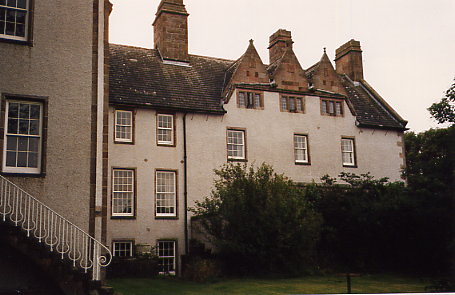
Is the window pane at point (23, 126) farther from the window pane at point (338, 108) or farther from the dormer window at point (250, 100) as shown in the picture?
the window pane at point (338, 108)

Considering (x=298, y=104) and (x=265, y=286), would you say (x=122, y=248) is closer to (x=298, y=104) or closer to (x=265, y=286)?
(x=265, y=286)

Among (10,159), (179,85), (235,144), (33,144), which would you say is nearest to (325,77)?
(235,144)

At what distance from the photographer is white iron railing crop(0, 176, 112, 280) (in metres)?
11.1

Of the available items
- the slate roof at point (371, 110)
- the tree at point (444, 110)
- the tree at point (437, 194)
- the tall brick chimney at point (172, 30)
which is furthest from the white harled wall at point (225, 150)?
the tree at point (444, 110)

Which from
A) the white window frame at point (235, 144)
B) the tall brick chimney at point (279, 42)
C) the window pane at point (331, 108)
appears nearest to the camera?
the white window frame at point (235, 144)

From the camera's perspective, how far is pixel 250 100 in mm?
21828

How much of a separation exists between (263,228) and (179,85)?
8430 mm

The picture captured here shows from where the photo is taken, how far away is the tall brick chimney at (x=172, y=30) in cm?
2256

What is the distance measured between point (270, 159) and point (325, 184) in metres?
2.59

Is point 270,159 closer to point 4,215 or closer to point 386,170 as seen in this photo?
point 386,170

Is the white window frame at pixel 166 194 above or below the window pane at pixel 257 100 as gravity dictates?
below

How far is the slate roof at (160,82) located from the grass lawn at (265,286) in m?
7.23

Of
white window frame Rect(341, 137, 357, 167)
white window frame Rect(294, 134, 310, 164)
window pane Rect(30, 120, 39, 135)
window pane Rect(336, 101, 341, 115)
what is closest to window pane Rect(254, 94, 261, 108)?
white window frame Rect(294, 134, 310, 164)

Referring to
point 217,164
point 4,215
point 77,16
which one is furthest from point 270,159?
point 4,215
